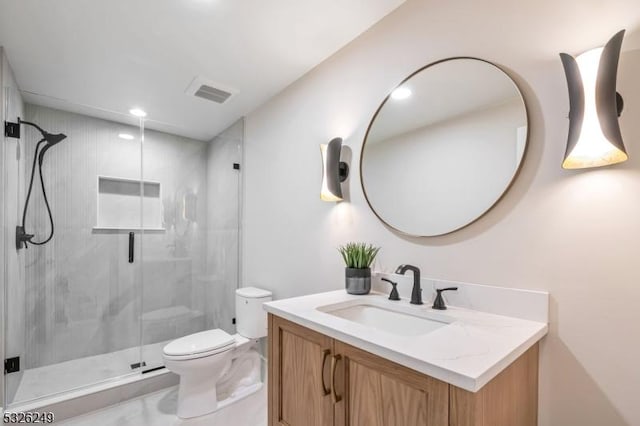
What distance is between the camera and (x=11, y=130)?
84.2 inches

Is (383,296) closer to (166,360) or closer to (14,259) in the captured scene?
(166,360)

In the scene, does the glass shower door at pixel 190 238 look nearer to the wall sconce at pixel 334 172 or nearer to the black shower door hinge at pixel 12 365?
the black shower door hinge at pixel 12 365

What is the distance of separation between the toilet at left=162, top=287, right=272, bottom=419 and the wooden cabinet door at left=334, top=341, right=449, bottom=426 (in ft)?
4.26

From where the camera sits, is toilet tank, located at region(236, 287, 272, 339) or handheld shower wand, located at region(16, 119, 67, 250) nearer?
handheld shower wand, located at region(16, 119, 67, 250)

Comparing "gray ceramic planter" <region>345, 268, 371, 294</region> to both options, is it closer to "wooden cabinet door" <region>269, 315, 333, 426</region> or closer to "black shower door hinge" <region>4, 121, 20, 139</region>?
"wooden cabinet door" <region>269, 315, 333, 426</region>

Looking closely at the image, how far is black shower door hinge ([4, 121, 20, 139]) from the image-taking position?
207 centimetres

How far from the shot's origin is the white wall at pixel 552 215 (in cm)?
97

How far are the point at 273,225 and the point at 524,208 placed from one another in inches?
73.3

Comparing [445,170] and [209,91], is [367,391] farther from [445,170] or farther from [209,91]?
[209,91]

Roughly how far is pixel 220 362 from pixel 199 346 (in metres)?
0.19

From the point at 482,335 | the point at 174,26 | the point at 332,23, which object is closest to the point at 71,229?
the point at 174,26

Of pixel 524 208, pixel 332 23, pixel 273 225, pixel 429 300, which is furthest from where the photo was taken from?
pixel 273 225

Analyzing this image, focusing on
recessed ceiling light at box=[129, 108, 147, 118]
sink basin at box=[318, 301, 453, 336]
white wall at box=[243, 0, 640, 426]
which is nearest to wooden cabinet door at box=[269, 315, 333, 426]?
sink basin at box=[318, 301, 453, 336]

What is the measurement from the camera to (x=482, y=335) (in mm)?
1000
